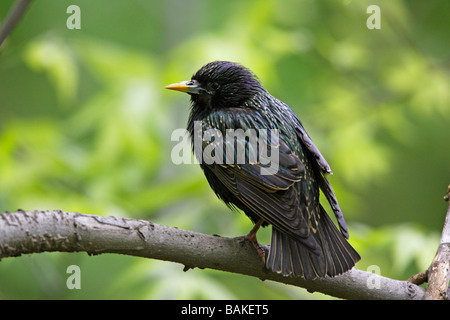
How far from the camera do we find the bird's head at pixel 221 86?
3775 millimetres

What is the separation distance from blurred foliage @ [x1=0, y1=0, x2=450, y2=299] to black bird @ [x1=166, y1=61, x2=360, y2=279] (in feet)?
2.40

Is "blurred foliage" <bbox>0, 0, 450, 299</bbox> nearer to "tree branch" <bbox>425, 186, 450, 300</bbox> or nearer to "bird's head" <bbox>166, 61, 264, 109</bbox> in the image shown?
"bird's head" <bbox>166, 61, 264, 109</bbox>

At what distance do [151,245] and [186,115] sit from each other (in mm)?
3797

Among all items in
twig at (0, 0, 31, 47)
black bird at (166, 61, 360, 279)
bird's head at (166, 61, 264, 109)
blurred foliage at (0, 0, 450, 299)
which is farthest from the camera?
blurred foliage at (0, 0, 450, 299)

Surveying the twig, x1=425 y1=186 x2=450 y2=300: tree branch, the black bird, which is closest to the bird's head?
the black bird

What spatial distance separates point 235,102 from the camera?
A: 12.3ft

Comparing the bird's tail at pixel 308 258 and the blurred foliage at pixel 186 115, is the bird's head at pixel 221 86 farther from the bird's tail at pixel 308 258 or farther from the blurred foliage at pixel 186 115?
the bird's tail at pixel 308 258

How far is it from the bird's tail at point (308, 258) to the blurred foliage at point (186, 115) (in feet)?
2.97

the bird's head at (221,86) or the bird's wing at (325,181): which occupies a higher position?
the bird's head at (221,86)

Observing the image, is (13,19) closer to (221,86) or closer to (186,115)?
(221,86)

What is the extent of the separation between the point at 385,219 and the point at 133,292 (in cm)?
438

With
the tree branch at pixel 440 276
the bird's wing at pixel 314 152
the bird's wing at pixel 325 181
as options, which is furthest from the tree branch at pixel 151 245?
the bird's wing at pixel 314 152

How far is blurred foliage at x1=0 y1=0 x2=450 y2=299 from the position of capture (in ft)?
14.5

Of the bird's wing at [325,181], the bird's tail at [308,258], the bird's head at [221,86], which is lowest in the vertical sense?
the bird's tail at [308,258]
